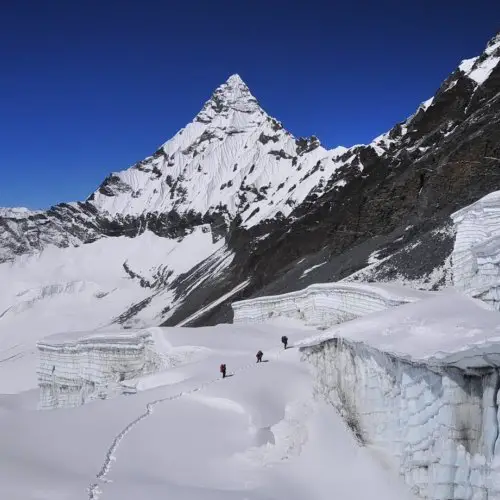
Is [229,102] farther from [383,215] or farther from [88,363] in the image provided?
[88,363]

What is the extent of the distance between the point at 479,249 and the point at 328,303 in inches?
471

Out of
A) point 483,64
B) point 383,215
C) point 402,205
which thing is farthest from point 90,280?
point 402,205

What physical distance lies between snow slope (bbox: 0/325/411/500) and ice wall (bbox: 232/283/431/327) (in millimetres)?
7203

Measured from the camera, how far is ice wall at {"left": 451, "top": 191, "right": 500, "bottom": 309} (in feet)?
45.1

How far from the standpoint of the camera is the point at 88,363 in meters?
28.5

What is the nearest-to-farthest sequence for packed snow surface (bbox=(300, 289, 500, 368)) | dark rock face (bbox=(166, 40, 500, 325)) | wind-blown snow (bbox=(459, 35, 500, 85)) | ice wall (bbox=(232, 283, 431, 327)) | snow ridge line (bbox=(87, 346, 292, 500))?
packed snow surface (bbox=(300, 289, 500, 368)) < snow ridge line (bbox=(87, 346, 292, 500)) < ice wall (bbox=(232, 283, 431, 327)) < dark rock face (bbox=(166, 40, 500, 325)) < wind-blown snow (bbox=(459, 35, 500, 85))

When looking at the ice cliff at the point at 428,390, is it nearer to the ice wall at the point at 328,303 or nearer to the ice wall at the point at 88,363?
the ice wall at the point at 328,303

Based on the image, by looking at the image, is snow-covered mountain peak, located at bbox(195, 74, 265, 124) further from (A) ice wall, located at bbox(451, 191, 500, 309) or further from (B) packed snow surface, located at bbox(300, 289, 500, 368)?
(B) packed snow surface, located at bbox(300, 289, 500, 368)

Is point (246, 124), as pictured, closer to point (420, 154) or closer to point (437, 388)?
point (420, 154)

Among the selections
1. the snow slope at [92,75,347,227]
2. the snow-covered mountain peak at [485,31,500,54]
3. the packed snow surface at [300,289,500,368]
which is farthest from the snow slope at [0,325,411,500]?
the snow slope at [92,75,347,227]

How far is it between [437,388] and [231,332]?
1768 cm

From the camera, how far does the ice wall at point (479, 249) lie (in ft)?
45.1

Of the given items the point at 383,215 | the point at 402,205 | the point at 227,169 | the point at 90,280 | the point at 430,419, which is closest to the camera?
the point at 430,419

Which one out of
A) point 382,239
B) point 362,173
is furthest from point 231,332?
point 362,173
